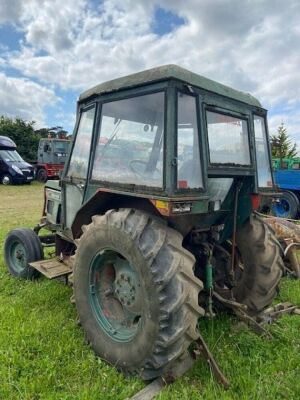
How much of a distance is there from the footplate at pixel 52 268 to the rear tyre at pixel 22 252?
0.84ft

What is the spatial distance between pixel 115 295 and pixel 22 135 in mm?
24810

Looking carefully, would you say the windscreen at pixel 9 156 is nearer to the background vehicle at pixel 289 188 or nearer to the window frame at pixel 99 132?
the background vehicle at pixel 289 188

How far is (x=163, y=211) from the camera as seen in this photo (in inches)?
94.0

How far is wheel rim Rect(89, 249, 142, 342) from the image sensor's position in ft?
8.89

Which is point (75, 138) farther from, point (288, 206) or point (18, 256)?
point (288, 206)

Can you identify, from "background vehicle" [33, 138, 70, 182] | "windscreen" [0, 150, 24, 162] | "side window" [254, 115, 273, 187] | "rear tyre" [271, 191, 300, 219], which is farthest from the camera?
"background vehicle" [33, 138, 70, 182]

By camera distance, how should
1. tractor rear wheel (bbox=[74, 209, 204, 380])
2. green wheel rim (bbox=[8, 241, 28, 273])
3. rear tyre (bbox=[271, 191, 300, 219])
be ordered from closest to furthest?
tractor rear wheel (bbox=[74, 209, 204, 380]), green wheel rim (bbox=[8, 241, 28, 273]), rear tyre (bbox=[271, 191, 300, 219])

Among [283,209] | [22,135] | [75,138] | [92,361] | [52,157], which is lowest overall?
[92,361]

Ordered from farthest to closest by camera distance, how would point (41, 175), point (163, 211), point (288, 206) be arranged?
1. point (41, 175)
2. point (288, 206)
3. point (163, 211)

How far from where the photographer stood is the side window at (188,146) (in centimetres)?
255

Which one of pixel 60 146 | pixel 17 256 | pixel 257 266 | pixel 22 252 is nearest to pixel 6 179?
pixel 60 146

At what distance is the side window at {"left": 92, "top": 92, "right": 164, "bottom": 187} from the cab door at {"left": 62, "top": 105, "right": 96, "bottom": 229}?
0.85ft

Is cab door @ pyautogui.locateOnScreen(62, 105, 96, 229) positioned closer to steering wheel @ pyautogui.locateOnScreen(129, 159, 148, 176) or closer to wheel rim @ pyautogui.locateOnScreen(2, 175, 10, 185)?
steering wheel @ pyautogui.locateOnScreen(129, 159, 148, 176)

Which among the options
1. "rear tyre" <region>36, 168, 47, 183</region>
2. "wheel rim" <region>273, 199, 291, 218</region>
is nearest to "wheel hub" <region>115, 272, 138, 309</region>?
"wheel rim" <region>273, 199, 291, 218</region>
